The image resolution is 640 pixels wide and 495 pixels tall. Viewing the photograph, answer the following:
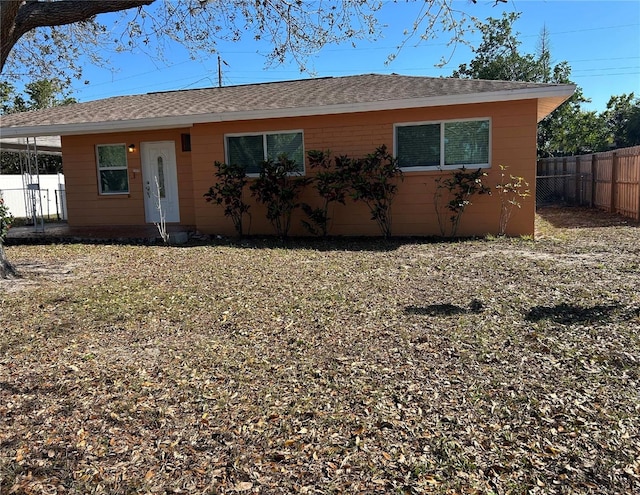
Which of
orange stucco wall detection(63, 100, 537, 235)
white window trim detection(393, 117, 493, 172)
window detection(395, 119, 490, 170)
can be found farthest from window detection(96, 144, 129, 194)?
window detection(395, 119, 490, 170)

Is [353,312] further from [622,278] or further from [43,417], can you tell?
[622,278]

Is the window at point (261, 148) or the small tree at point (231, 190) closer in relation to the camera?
the small tree at point (231, 190)

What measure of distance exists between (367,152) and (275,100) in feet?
7.79

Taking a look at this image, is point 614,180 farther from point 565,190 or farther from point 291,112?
point 291,112

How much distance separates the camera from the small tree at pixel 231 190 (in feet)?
33.3

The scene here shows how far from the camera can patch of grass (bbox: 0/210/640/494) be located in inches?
95.8

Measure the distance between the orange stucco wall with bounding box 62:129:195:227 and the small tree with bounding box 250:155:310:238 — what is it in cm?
273

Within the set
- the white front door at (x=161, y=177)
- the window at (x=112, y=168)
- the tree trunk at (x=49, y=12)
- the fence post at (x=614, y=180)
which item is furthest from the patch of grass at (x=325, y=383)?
the fence post at (x=614, y=180)

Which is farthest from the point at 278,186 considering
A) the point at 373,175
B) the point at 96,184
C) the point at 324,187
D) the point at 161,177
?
the point at 96,184

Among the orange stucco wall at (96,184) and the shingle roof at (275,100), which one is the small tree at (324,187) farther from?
the orange stucco wall at (96,184)

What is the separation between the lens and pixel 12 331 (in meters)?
4.43

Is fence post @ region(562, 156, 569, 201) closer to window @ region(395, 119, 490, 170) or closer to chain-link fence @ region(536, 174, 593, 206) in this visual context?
chain-link fence @ region(536, 174, 593, 206)

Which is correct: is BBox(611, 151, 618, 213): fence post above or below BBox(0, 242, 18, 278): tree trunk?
above

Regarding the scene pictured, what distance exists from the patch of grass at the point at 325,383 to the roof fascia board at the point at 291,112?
12.0ft
